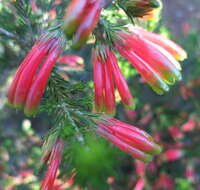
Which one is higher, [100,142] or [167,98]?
[100,142]

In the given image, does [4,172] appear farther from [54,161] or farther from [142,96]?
[54,161]

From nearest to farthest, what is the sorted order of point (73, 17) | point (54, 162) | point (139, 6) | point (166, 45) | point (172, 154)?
1. point (73, 17)
2. point (54, 162)
3. point (139, 6)
4. point (166, 45)
5. point (172, 154)

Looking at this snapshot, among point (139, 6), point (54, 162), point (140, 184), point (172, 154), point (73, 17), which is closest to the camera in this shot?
point (73, 17)

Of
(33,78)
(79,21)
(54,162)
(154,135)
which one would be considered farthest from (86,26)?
(154,135)

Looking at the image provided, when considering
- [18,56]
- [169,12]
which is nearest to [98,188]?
[18,56]

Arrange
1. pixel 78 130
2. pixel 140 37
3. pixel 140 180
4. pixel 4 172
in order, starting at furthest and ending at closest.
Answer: pixel 140 180 < pixel 4 172 < pixel 140 37 < pixel 78 130

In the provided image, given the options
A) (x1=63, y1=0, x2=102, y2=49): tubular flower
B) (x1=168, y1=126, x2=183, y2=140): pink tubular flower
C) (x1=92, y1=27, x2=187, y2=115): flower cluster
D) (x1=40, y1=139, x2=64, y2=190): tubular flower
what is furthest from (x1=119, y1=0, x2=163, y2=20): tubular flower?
(x1=168, y1=126, x2=183, y2=140): pink tubular flower

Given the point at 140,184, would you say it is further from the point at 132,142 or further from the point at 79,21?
the point at 79,21

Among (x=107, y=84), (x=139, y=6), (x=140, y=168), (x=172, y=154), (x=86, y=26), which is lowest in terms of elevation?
(x=172, y=154)
